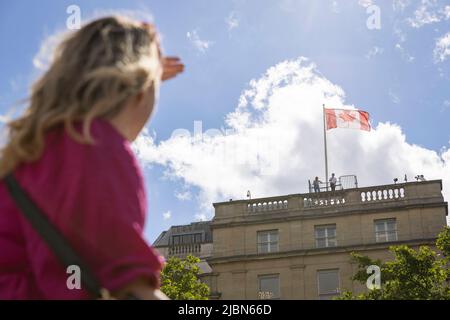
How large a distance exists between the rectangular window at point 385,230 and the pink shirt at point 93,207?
40345 millimetres

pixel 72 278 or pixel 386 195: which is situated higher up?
pixel 386 195

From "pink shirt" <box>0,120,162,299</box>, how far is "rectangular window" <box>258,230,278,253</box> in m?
41.1

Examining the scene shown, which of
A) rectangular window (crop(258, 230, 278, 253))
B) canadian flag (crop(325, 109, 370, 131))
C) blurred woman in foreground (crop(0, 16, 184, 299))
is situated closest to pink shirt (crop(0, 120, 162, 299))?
blurred woman in foreground (crop(0, 16, 184, 299))

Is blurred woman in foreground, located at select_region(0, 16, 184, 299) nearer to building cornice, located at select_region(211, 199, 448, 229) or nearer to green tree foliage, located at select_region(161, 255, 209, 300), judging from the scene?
green tree foliage, located at select_region(161, 255, 209, 300)

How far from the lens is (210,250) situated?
50844 millimetres

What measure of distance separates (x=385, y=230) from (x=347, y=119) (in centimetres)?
927

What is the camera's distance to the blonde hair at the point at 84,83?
1912 millimetres

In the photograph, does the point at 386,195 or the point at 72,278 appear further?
the point at 386,195

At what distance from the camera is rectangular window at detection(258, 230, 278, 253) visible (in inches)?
1677

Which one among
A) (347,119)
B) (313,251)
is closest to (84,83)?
(313,251)

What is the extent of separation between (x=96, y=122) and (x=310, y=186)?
156ft
